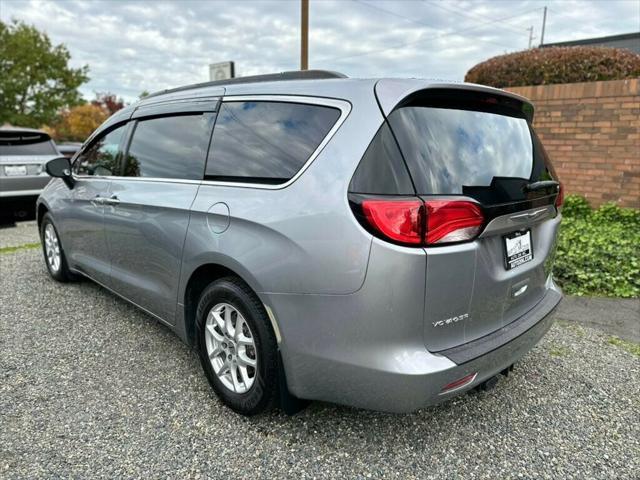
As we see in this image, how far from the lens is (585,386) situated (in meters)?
2.86

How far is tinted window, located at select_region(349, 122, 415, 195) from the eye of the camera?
186cm

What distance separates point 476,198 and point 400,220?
0.39m

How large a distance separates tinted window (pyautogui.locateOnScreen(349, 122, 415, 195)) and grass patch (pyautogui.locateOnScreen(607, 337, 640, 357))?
103 inches

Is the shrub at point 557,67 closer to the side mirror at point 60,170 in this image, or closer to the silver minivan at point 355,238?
the silver minivan at point 355,238

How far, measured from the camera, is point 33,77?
2495cm

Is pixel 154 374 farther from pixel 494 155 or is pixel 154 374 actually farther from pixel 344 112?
pixel 494 155

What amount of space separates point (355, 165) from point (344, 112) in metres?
0.28

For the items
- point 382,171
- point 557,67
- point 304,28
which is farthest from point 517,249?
point 304,28

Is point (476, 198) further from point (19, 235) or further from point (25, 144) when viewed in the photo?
point (25, 144)

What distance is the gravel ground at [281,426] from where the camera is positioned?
211 centimetres

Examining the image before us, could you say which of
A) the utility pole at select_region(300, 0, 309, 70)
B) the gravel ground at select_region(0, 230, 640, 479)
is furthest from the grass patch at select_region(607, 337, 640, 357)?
the utility pole at select_region(300, 0, 309, 70)

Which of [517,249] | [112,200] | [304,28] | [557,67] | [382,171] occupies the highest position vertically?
[304,28]

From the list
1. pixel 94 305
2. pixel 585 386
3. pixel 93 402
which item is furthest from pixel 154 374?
pixel 585 386

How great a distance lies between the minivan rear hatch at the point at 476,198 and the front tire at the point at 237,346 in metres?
0.78
